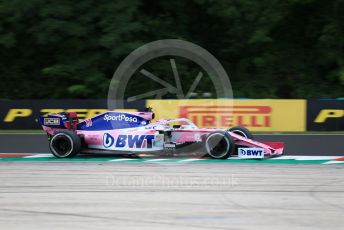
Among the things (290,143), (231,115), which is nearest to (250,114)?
(231,115)

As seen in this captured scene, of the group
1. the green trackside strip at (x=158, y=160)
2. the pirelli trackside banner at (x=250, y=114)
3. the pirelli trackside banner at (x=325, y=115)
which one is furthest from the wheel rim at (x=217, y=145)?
the pirelli trackside banner at (x=325, y=115)

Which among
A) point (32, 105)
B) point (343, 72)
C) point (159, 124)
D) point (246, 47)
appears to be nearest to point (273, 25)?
point (246, 47)

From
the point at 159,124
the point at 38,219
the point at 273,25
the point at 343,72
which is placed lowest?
the point at 38,219

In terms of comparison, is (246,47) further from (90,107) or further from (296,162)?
(296,162)

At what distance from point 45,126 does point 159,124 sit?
285cm

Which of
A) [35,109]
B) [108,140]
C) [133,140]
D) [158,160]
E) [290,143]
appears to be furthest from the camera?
[35,109]

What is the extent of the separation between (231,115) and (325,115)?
314 cm

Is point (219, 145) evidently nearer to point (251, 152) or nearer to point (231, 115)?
point (251, 152)

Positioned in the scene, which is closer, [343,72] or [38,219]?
[38,219]

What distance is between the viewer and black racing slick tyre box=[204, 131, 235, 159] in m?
12.6

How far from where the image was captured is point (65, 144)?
13562 millimetres

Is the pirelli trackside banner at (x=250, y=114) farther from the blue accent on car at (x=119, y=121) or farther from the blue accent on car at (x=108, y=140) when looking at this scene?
the blue accent on car at (x=108, y=140)

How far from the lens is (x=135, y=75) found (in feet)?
95.7

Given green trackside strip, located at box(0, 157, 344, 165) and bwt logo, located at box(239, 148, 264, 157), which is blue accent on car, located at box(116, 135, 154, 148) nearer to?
green trackside strip, located at box(0, 157, 344, 165)
